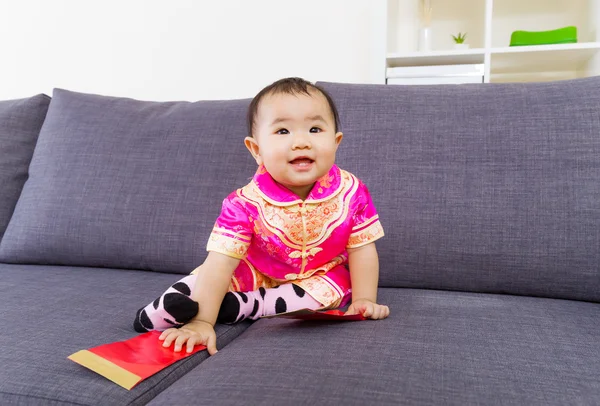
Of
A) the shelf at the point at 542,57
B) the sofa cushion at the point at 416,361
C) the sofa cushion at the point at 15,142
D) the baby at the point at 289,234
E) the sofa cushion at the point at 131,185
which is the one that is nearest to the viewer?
the sofa cushion at the point at 416,361

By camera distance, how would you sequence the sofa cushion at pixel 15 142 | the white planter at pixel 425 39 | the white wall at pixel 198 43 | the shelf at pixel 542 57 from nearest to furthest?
the sofa cushion at pixel 15 142 → the shelf at pixel 542 57 → the white wall at pixel 198 43 → the white planter at pixel 425 39

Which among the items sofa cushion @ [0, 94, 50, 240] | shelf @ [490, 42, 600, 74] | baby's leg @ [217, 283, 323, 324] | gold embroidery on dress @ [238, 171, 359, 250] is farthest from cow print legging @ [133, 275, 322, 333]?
shelf @ [490, 42, 600, 74]

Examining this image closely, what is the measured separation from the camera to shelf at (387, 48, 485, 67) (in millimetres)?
2146

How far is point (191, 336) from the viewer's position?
93cm

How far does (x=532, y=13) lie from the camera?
97.3 inches

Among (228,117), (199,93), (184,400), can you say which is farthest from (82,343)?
(199,93)

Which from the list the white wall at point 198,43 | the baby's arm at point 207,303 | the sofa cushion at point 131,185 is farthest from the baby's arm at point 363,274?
the white wall at point 198,43

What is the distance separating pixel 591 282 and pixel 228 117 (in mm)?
941

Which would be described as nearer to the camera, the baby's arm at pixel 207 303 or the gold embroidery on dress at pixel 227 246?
the baby's arm at pixel 207 303

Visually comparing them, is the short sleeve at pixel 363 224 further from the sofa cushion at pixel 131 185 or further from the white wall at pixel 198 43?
the white wall at pixel 198 43

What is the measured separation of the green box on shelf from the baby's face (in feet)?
4.76

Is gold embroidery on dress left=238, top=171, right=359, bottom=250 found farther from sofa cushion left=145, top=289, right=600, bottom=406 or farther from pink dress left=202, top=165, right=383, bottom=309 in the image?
sofa cushion left=145, top=289, right=600, bottom=406

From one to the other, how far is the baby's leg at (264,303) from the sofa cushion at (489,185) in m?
0.23

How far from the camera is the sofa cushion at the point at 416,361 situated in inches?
27.6
